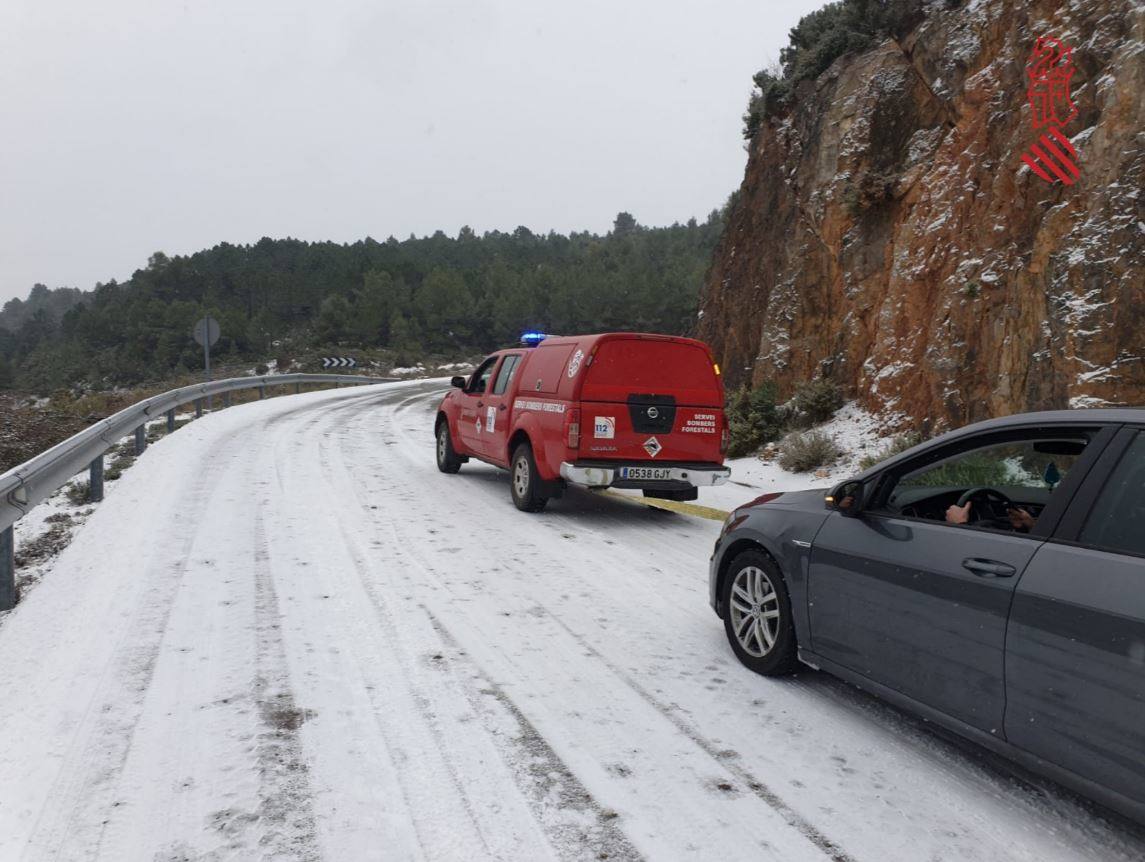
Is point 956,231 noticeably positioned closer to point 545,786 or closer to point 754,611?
point 754,611

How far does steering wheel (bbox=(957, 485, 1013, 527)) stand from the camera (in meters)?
3.52

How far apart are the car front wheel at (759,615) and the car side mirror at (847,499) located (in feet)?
1.68

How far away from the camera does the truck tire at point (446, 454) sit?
10922 mm

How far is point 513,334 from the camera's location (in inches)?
3024

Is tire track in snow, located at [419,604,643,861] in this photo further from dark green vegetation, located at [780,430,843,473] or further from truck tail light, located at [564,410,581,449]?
dark green vegetation, located at [780,430,843,473]

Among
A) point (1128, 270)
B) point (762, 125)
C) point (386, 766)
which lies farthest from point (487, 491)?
point (762, 125)

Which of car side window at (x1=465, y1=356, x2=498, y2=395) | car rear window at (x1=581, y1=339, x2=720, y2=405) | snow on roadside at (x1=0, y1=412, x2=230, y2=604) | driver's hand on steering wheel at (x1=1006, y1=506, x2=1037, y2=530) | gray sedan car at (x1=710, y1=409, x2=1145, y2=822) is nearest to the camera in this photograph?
gray sedan car at (x1=710, y1=409, x2=1145, y2=822)

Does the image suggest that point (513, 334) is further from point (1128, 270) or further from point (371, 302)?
point (1128, 270)

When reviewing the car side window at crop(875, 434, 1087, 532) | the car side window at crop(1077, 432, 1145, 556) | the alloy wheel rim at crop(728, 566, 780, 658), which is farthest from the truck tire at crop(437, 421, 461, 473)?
the car side window at crop(1077, 432, 1145, 556)

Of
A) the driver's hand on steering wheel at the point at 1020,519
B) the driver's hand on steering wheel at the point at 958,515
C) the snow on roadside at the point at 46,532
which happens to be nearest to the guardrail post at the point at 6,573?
the snow on roadside at the point at 46,532

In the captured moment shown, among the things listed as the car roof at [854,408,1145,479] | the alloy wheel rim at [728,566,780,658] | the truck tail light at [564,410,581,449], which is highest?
the car roof at [854,408,1145,479]

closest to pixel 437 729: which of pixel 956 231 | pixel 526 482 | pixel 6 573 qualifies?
pixel 6 573

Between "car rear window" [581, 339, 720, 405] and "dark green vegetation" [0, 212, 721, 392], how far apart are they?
49.7 m

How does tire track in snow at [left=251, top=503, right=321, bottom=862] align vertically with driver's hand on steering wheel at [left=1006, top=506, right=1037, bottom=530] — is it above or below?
below
